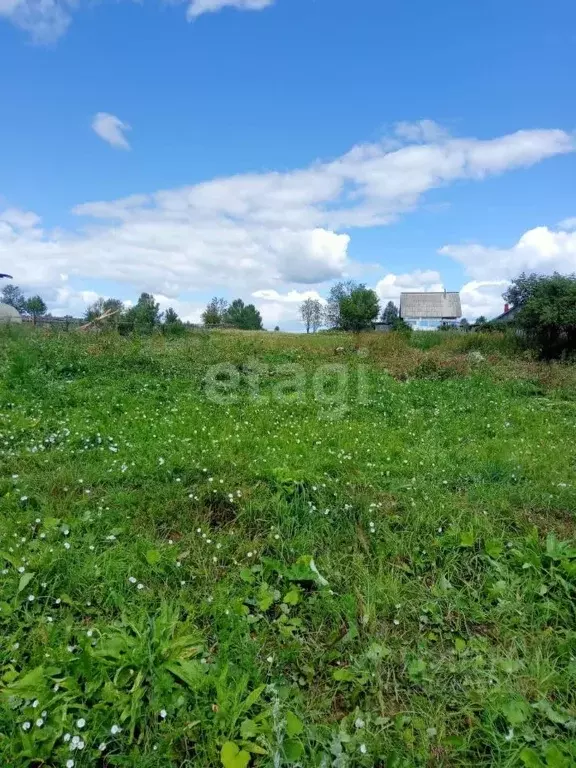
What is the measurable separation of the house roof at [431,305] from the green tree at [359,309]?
3.25 meters

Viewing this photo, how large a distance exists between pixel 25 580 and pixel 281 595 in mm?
1553

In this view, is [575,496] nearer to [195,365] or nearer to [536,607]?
[536,607]

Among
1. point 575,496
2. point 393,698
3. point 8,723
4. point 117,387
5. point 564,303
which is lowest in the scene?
point 393,698

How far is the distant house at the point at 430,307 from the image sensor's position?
172 feet

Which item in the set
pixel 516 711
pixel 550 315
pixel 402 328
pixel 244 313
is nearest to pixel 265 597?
pixel 516 711

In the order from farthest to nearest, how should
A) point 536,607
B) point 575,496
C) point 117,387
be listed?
point 117,387
point 575,496
point 536,607

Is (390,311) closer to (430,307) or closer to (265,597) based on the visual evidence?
(430,307)

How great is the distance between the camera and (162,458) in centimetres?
451

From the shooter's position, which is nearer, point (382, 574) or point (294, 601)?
point (294, 601)

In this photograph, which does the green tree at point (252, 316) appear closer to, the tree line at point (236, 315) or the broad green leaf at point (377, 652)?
the tree line at point (236, 315)

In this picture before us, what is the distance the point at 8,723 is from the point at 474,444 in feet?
16.3

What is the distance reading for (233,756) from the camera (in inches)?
80.0

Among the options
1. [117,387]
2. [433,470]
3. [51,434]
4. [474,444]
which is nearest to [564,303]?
[474,444]

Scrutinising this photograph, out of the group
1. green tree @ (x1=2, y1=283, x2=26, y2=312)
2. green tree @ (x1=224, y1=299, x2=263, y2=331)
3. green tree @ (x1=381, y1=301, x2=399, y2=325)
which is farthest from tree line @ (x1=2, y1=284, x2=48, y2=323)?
green tree @ (x1=381, y1=301, x2=399, y2=325)
